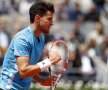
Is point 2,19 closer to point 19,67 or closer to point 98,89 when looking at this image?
point 98,89

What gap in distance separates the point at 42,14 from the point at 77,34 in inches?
372

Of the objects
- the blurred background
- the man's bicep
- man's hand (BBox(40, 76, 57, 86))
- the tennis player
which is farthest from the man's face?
the blurred background

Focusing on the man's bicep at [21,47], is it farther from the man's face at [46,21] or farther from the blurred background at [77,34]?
the blurred background at [77,34]

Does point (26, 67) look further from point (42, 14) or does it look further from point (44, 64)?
point (42, 14)

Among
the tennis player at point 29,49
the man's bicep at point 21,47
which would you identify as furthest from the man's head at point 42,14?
the man's bicep at point 21,47

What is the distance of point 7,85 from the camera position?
8102mm

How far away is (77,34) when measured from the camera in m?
17.5

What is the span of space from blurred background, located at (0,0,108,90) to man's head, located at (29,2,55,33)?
23.0 ft

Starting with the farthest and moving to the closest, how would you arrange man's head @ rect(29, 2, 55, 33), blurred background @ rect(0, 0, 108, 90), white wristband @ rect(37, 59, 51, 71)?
blurred background @ rect(0, 0, 108, 90), man's head @ rect(29, 2, 55, 33), white wristband @ rect(37, 59, 51, 71)

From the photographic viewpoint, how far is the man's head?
8070 millimetres

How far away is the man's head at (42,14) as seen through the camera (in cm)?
807

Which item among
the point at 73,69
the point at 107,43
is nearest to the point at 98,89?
the point at 73,69

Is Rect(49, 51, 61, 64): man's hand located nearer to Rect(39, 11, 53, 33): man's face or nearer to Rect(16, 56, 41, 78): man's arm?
Rect(16, 56, 41, 78): man's arm

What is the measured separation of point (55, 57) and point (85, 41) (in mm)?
9656
